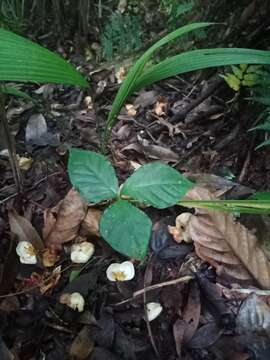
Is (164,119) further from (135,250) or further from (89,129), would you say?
(135,250)

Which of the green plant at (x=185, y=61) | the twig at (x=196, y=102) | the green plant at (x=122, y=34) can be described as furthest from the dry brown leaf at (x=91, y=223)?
the green plant at (x=122, y=34)

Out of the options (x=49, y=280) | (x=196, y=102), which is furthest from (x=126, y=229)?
(x=196, y=102)

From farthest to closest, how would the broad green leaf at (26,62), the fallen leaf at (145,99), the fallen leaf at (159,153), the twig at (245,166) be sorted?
the fallen leaf at (145,99), the fallen leaf at (159,153), the twig at (245,166), the broad green leaf at (26,62)

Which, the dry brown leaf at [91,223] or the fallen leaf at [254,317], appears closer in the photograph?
the fallen leaf at [254,317]

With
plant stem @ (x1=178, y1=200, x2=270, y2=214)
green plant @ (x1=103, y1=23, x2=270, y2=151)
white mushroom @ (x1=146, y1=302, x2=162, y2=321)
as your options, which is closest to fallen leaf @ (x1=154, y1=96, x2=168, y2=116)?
green plant @ (x1=103, y1=23, x2=270, y2=151)

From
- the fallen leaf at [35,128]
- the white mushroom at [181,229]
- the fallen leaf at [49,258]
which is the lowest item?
the fallen leaf at [49,258]

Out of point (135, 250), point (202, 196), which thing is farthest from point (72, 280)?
point (202, 196)

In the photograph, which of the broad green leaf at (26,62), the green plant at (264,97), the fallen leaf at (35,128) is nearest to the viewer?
the broad green leaf at (26,62)

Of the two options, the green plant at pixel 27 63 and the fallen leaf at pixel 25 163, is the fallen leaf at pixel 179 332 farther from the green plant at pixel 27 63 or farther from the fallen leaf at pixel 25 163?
the fallen leaf at pixel 25 163
